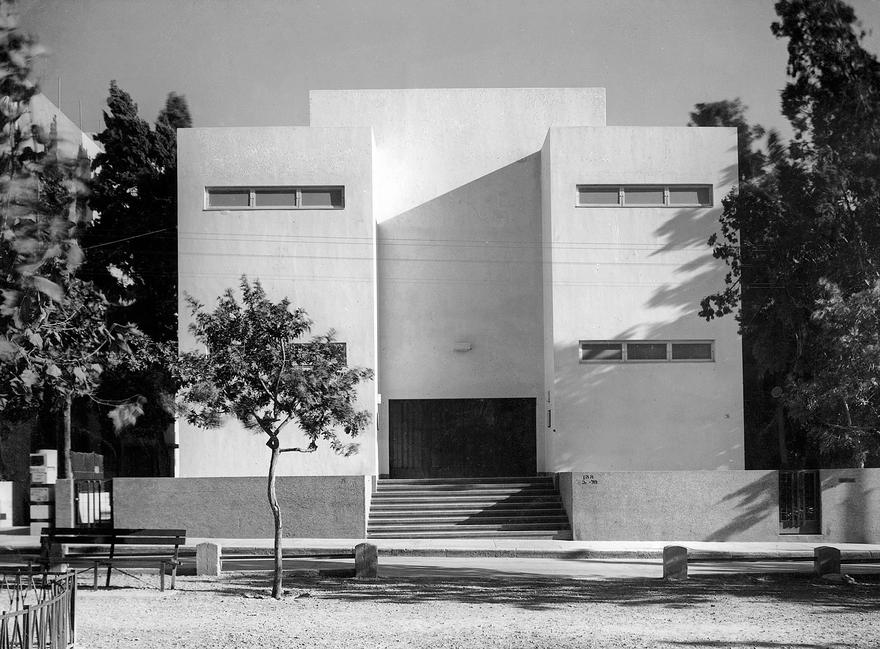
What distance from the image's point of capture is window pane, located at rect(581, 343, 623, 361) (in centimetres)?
2758

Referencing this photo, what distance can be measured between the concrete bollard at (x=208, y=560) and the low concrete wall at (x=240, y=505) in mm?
7286

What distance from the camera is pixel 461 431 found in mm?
29500

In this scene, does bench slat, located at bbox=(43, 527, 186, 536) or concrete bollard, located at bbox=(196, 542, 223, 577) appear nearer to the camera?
concrete bollard, located at bbox=(196, 542, 223, 577)

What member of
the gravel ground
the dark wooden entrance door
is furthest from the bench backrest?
the dark wooden entrance door

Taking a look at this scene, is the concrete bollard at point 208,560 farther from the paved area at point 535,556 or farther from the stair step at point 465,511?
the stair step at point 465,511

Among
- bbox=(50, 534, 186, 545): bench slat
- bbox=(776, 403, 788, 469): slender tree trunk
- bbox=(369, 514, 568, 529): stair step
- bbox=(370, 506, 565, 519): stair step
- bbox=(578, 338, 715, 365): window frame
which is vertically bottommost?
bbox=(369, 514, 568, 529): stair step

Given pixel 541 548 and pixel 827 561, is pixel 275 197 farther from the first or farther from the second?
pixel 827 561

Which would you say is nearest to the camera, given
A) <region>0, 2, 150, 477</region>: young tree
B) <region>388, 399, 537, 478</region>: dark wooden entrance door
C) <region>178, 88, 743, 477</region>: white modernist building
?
<region>0, 2, 150, 477</region>: young tree

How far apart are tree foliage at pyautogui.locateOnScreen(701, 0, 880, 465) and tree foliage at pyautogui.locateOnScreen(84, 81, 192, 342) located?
50.0 feet

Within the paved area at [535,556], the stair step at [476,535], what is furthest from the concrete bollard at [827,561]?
the stair step at [476,535]

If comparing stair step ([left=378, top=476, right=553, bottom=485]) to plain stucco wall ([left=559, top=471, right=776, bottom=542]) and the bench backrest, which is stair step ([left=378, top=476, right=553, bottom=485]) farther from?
Result: the bench backrest

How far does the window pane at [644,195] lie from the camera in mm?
27828

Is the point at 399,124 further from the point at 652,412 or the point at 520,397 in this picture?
the point at 652,412

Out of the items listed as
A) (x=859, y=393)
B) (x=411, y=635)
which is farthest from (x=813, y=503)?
(x=411, y=635)
